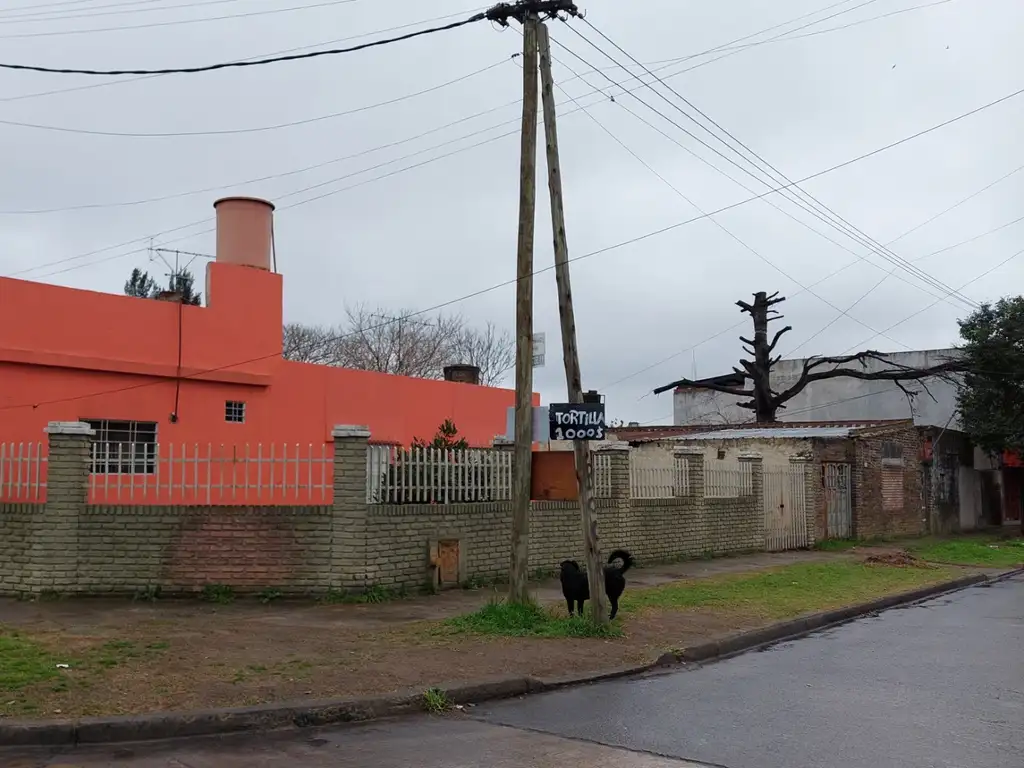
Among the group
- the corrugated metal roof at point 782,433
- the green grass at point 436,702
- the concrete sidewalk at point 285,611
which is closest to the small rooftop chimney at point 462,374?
the corrugated metal roof at point 782,433

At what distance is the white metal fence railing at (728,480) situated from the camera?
68.1ft

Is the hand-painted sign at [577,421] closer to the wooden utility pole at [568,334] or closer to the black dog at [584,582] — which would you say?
the wooden utility pole at [568,334]

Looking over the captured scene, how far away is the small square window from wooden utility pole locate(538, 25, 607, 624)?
1151 cm

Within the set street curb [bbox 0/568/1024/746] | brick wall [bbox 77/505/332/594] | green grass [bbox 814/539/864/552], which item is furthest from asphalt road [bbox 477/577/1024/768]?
green grass [bbox 814/539/864/552]

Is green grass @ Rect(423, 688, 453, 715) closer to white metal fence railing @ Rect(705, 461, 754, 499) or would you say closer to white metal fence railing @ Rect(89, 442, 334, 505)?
white metal fence railing @ Rect(89, 442, 334, 505)

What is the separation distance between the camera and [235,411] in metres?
20.5

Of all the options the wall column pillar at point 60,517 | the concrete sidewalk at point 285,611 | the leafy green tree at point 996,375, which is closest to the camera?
the concrete sidewalk at point 285,611

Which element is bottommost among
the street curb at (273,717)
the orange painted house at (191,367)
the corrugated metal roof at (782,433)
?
the street curb at (273,717)

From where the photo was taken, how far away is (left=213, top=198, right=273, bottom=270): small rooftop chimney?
21469 millimetres

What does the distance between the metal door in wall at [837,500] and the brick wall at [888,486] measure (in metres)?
0.24

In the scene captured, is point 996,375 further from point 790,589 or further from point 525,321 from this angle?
point 525,321

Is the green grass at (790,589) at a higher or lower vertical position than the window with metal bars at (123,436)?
lower

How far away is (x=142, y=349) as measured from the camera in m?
18.7

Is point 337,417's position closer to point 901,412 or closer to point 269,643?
point 269,643
